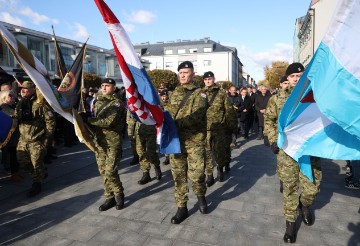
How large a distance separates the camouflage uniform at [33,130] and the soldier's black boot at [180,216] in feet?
9.47

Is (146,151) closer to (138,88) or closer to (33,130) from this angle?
(33,130)

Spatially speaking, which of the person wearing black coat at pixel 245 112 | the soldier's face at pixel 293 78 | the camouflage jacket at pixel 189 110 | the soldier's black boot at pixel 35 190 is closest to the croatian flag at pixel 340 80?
the soldier's face at pixel 293 78

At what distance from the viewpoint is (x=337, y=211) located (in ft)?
14.2

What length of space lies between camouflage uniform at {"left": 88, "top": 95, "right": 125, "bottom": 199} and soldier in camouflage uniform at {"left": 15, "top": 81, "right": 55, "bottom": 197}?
139cm

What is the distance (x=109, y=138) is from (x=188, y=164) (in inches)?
51.7

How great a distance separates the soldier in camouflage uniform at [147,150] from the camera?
590 centimetres

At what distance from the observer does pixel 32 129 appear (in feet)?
17.1

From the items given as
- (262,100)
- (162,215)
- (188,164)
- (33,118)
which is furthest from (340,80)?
(262,100)

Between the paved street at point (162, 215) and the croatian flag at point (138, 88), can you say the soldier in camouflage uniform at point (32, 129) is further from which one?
the croatian flag at point (138, 88)

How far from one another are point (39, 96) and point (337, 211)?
5309 millimetres

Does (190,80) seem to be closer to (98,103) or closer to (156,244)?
(98,103)

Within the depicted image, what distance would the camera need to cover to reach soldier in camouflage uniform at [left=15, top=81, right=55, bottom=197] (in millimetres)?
5154

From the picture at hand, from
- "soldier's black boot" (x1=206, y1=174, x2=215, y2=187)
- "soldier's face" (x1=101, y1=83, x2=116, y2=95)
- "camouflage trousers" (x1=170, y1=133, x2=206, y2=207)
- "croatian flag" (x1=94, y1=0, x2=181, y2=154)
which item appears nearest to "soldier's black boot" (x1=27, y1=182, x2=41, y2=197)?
"soldier's face" (x1=101, y1=83, x2=116, y2=95)

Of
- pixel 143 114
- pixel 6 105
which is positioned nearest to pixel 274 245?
pixel 143 114
